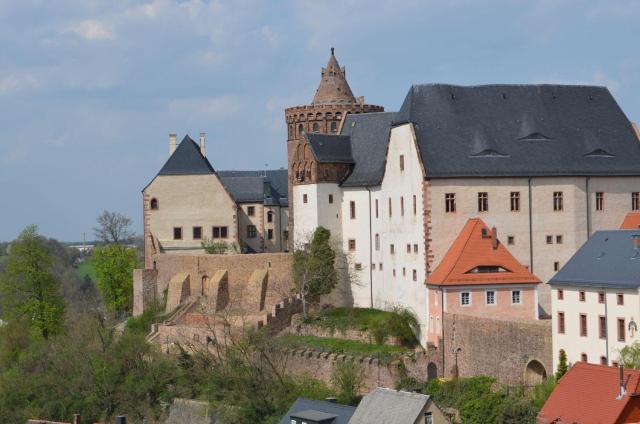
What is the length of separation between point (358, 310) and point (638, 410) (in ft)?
79.1

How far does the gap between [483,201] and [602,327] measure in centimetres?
1274

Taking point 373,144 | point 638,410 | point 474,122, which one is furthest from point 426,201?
point 638,410

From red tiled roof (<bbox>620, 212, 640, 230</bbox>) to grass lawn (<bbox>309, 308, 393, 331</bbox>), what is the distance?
39.8 feet

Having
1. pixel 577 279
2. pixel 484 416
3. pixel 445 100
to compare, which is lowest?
pixel 484 416

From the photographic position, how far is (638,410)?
4234 centimetres

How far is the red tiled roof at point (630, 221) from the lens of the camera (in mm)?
59906

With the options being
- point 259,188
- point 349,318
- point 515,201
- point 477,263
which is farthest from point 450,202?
point 259,188

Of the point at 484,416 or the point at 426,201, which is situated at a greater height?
the point at 426,201

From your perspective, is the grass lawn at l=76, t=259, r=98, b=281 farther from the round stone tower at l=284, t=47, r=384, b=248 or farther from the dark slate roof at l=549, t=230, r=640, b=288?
the dark slate roof at l=549, t=230, r=640, b=288

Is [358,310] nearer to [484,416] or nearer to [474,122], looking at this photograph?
[474,122]

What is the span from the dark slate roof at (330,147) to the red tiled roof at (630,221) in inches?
601

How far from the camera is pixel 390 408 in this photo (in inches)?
1831

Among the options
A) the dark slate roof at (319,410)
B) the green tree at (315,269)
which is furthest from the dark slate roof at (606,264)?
the green tree at (315,269)

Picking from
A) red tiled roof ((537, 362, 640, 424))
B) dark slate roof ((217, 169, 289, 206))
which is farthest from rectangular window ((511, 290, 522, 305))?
dark slate roof ((217, 169, 289, 206))
